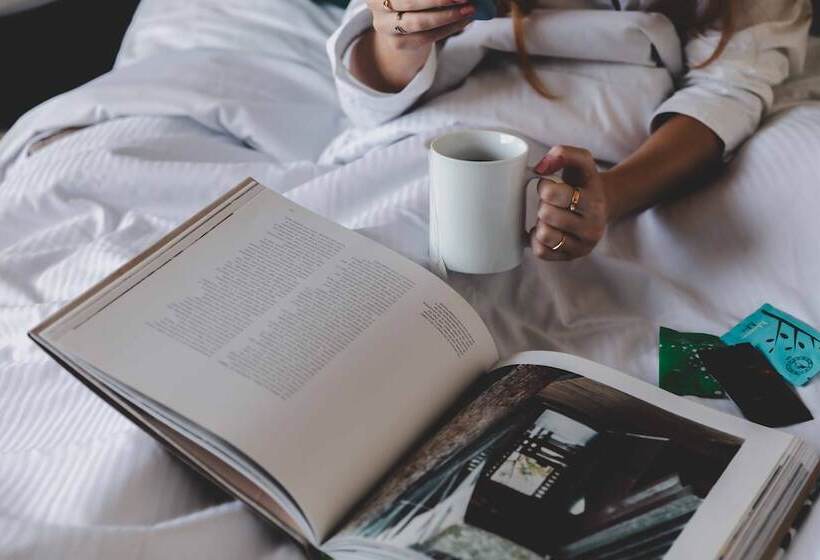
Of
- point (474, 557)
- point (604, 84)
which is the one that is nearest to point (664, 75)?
point (604, 84)

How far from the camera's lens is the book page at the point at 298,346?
0.47 m

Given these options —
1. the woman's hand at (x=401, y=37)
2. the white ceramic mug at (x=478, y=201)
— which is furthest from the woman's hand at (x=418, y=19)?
the white ceramic mug at (x=478, y=201)

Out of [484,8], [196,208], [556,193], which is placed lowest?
[196,208]

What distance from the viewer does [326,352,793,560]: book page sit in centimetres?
44

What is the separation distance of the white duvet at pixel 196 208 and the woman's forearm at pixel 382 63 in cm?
9

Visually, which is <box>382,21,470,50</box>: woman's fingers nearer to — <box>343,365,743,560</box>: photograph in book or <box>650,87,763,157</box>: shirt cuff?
<box>650,87,763,157</box>: shirt cuff

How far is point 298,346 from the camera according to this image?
516 millimetres

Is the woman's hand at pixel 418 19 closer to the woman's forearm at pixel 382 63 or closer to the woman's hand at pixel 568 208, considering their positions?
the woman's forearm at pixel 382 63

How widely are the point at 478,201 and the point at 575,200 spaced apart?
10 cm

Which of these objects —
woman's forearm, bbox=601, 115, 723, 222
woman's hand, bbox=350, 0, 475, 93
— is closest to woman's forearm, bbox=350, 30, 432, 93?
woman's hand, bbox=350, 0, 475, 93

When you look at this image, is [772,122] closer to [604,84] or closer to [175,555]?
[604,84]

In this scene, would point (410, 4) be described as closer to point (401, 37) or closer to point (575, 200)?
point (401, 37)

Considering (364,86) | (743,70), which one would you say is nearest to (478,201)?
(364,86)

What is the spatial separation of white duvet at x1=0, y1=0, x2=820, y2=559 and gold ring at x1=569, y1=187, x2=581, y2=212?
8 centimetres
